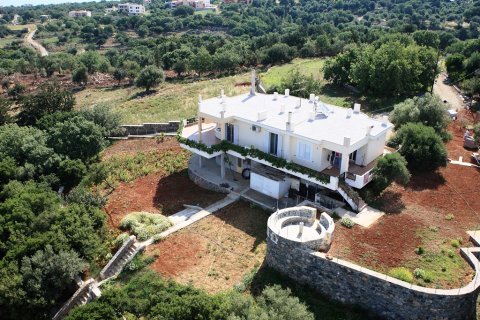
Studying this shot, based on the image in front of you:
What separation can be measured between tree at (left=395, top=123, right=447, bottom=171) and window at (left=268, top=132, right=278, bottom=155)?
924 centimetres

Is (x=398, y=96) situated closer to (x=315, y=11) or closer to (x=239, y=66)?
(x=239, y=66)

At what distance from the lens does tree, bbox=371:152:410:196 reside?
2677 cm

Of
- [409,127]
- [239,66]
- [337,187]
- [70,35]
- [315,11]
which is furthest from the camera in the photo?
[315,11]

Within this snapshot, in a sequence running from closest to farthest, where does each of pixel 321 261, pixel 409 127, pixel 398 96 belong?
1. pixel 321 261
2. pixel 409 127
3. pixel 398 96

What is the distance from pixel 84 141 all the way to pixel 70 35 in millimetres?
138846

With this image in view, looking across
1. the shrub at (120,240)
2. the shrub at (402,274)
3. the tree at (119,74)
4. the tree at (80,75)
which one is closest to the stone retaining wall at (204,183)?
the shrub at (120,240)

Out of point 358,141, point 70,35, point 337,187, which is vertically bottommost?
point 70,35

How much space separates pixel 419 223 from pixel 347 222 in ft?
13.3

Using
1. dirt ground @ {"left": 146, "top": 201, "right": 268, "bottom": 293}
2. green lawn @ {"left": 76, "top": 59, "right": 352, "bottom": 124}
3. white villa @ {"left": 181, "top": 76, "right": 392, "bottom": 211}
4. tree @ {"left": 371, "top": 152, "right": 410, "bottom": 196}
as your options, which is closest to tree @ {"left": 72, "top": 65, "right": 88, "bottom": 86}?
green lawn @ {"left": 76, "top": 59, "right": 352, "bottom": 124}

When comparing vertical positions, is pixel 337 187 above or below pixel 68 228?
above

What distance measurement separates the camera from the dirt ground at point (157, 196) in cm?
3034

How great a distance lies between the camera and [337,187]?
26.7 meters

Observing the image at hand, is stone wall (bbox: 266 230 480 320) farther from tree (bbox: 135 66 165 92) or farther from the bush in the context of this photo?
tree (bbox: 135 66 165 92)

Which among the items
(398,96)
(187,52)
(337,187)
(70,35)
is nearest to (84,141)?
(337,187)
